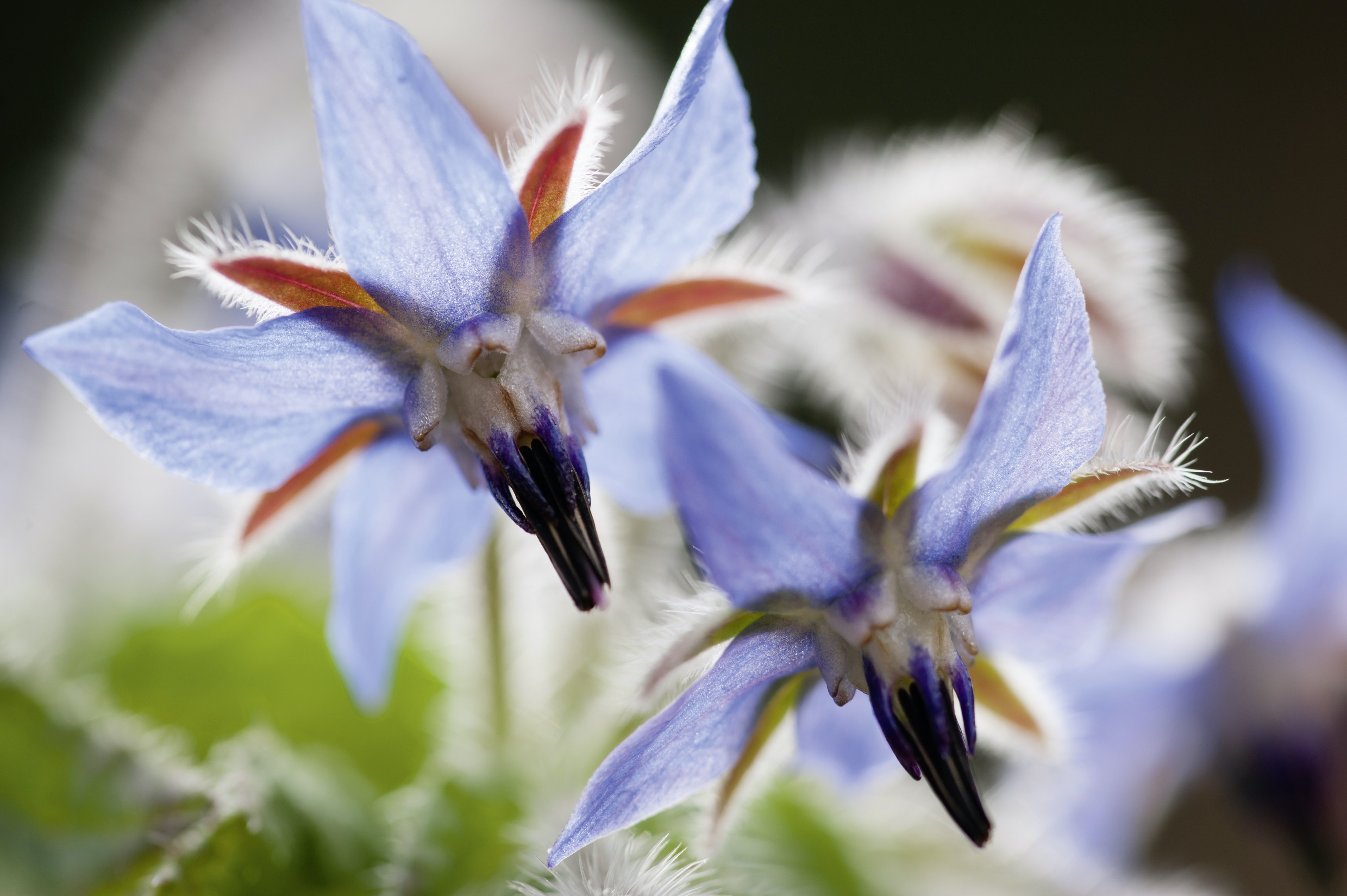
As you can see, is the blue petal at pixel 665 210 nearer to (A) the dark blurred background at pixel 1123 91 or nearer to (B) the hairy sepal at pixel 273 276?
(B) the hairy sepal at pixel 273 276

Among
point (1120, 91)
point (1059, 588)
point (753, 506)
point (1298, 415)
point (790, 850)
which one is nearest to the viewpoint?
point (753, 506)

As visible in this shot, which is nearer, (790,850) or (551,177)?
(551,177)

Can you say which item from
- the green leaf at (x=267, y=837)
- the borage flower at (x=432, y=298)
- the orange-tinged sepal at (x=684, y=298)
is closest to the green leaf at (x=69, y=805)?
the green leaf at (x=267, y=837)

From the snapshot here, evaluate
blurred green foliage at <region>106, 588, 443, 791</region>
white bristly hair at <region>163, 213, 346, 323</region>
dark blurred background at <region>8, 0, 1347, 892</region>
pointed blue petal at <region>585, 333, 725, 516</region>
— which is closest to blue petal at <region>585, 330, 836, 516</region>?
pointed blue petal at <region>585, 333, 725, 516</region>

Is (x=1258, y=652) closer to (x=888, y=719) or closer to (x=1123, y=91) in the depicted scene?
(x=888, y=719)

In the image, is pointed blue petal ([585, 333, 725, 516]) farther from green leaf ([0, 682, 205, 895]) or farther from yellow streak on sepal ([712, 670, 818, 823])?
green leaf ([0, 682, 205, 895])

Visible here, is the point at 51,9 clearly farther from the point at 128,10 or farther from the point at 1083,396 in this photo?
the point at 1083,396

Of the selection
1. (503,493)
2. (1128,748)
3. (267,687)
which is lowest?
(267,687)

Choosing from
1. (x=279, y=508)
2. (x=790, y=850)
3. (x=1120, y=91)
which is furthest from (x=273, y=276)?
(x=1120, y=91)
